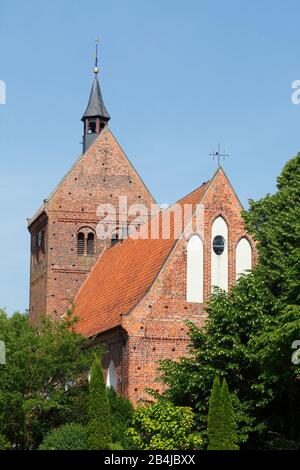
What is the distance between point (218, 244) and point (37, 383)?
8005 millimetres

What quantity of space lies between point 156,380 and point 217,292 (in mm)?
3466

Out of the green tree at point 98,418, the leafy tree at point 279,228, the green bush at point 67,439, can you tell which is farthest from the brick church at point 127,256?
the green tree at point 98,418

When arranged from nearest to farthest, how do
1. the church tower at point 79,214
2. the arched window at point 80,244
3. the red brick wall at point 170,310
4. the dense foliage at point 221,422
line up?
the dense foliage at point 221,422, the red brick wall at point 170,310, the church tower at point 79,214, the arched window at point 80,244

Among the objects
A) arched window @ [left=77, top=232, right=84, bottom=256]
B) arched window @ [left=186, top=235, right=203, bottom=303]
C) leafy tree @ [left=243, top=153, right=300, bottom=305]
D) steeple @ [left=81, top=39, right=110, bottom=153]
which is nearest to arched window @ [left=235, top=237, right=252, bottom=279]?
arched window @ [left=186, top=235, right=203, bottom=303]

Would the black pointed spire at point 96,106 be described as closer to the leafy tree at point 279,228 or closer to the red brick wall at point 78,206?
the red brick wall at point 78,206

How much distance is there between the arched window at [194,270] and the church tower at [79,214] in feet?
42.2

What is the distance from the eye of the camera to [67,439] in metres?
28.6

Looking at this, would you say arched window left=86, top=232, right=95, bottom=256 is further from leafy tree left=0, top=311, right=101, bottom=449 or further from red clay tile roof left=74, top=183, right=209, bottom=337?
leafy tree left=0, top=311, right=101, bottom=449

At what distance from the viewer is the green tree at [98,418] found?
26.5 m

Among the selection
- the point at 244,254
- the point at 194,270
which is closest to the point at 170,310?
the point at 194,270

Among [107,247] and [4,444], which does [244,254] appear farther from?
[107,247]

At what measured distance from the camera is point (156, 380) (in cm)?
3186

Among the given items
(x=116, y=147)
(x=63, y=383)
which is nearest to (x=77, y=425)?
(x=63, y=383)
